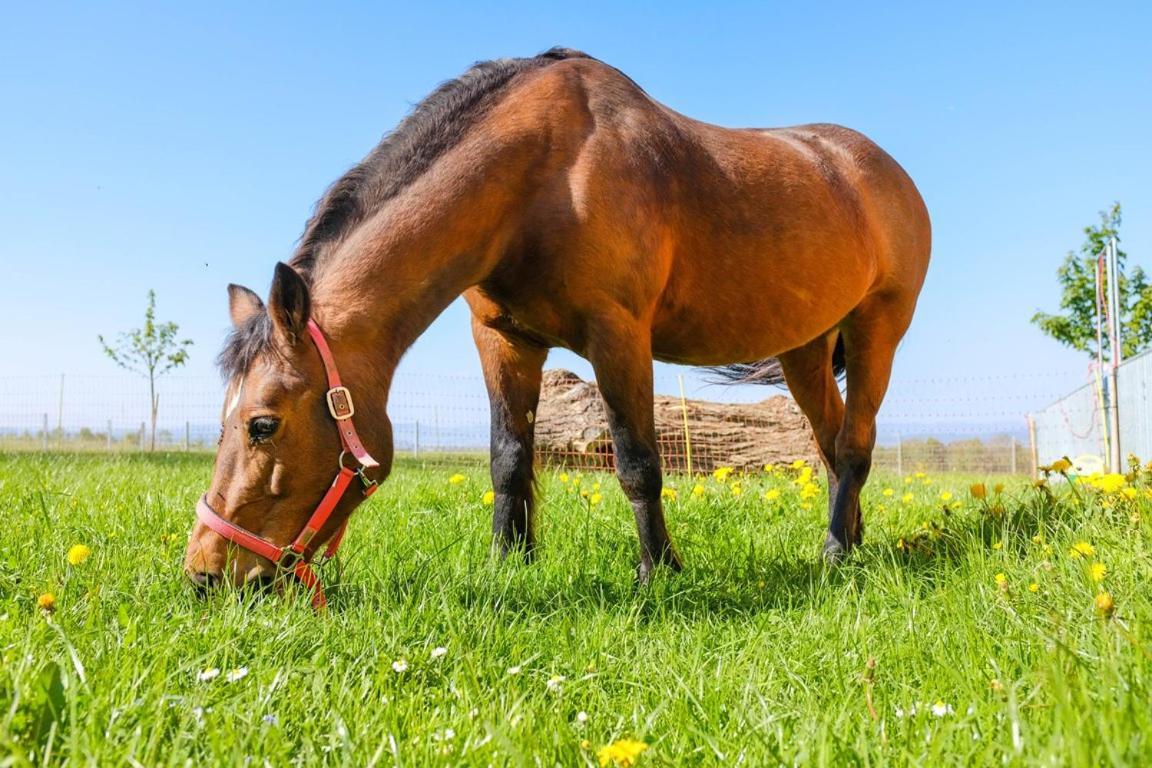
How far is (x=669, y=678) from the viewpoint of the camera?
2.05 m

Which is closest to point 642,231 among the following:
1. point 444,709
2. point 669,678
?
point 669,678

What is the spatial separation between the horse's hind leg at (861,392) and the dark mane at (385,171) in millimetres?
2571

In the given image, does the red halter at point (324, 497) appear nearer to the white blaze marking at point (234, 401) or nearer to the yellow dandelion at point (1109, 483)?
the white blaze marking at point (234, 401)

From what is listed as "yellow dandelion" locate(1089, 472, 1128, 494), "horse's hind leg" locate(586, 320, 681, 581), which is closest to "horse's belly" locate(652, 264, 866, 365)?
"horse's hind leg" locate(586, 320, 681, 581)

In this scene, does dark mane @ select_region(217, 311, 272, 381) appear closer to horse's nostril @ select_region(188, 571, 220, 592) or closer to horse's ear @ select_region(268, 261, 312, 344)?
horse's ear @ select_region(268, 261, 312, 344)

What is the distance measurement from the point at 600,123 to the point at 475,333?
1.12 m

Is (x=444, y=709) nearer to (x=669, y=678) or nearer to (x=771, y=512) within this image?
(x=669, y=678)

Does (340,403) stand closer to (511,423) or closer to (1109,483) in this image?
(511,423)

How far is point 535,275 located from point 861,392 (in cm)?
231

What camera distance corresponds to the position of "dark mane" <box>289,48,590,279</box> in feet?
9.86

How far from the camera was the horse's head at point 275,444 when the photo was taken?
2557mm

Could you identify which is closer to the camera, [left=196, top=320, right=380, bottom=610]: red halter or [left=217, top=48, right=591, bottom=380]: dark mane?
[left=196, top=320, right=380, bottom=610]: red halter

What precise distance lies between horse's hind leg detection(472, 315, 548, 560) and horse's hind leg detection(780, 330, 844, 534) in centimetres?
198

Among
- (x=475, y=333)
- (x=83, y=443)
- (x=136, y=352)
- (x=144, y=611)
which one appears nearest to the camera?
(x=144, y=611)
